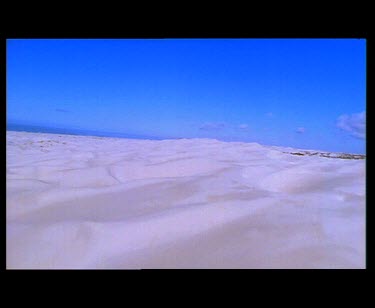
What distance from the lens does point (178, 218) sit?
1551mm

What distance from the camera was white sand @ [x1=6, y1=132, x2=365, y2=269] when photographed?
1.34 metres

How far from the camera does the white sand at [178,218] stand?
1.34 metres
